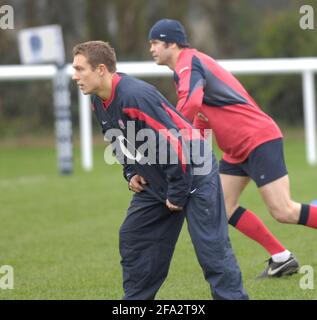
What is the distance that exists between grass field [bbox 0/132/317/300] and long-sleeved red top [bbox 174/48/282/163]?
1.15 metres

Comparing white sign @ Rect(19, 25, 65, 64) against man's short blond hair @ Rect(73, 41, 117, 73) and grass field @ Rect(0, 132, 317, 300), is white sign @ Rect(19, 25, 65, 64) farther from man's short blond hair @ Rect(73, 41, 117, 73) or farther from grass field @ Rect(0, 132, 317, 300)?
man's short blond hair @ Rect(73, 41, 117, 73)

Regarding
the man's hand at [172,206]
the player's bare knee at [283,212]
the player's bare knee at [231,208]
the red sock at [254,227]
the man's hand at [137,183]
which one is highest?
the man's hand at [137,183]

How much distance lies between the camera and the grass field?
7.28 m

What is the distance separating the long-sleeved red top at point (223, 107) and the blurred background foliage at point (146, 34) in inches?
784

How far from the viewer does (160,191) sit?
5801mm

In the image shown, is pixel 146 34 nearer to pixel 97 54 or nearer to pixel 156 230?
pixel 156 230

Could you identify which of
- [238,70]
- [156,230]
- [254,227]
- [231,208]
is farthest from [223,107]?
[238,70]

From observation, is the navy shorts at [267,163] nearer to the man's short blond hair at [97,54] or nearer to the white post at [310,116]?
the man's short blond hair at [97,54]

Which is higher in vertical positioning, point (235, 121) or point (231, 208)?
point (235, 121)

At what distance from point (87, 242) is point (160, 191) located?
417 centimetres

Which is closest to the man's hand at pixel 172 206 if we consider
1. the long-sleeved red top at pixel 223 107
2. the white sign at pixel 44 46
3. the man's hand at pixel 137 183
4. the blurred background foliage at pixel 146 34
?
the man's hand at pixel 137 183

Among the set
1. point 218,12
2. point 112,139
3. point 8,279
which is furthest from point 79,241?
point 218,12

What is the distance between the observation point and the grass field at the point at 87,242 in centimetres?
728

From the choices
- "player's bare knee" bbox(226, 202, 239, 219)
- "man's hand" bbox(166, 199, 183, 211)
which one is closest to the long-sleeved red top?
"player's bare knee" bbox(226, 202, 239, 219)
